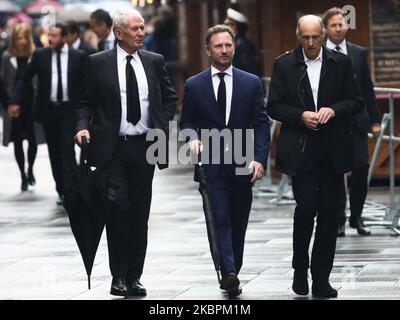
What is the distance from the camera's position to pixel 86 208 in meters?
10.0

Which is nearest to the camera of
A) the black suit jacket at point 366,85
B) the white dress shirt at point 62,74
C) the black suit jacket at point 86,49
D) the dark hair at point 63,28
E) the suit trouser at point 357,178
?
the black suit jacket at point 366,85

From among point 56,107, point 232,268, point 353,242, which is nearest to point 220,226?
point 232,268

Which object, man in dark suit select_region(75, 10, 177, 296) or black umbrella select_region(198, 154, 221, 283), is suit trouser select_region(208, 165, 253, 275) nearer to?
black umbrella select_region(198, 154, 221, 283)

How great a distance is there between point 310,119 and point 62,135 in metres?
6.82

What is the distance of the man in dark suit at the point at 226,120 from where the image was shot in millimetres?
9992

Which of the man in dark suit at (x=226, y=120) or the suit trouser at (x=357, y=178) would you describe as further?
the suit trouser at (x=357, y=178)

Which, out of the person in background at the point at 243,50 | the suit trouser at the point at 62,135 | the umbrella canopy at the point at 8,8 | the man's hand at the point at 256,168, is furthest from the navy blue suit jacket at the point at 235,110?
the umbrella canopy at the point at 8,8

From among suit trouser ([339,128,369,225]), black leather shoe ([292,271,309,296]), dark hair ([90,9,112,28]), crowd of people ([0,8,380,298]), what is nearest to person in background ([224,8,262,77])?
dark hair ([90,9,112,28])

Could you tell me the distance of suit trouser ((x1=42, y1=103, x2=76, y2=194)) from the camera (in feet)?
52.5

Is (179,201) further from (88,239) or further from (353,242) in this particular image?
(88,239)

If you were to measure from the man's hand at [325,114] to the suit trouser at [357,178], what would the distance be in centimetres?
321

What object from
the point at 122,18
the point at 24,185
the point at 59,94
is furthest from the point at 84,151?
the point at 24,185

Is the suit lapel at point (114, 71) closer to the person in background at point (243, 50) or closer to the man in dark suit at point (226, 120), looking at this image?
the man in dark suit at point (226, 120)
